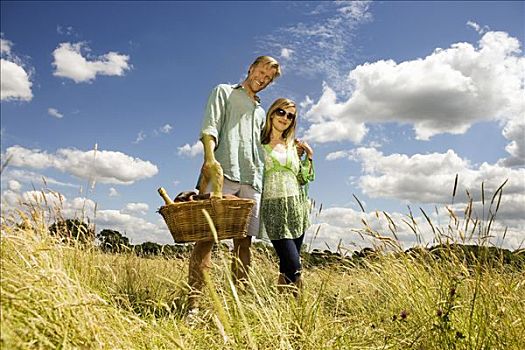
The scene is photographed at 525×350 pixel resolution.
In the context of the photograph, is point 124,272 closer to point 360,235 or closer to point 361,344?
point 360,235

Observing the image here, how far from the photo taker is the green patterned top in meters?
4.19

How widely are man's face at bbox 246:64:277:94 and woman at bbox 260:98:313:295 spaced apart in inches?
7.4

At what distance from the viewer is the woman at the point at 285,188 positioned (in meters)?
4.16

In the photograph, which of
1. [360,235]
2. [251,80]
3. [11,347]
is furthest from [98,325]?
[251,80]

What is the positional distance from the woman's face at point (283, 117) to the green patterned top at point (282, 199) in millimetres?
170

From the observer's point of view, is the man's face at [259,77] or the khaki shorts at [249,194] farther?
the man's face at [259,77]

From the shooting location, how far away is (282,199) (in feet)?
14.0

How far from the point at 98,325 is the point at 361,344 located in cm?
155

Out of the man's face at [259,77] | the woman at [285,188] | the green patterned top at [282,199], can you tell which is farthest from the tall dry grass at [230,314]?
the man's face at [259,77]

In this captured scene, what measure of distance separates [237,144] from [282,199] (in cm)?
56

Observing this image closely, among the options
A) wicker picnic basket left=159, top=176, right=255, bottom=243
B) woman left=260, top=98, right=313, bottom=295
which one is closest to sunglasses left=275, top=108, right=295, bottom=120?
woman left=260, top=98, right=313, bottom=295

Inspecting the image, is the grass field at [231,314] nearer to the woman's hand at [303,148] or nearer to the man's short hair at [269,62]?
the woman's hand at [303,148]

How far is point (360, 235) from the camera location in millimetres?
4121

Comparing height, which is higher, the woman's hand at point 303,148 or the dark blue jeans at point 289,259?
the woman's hand at point 303,148
